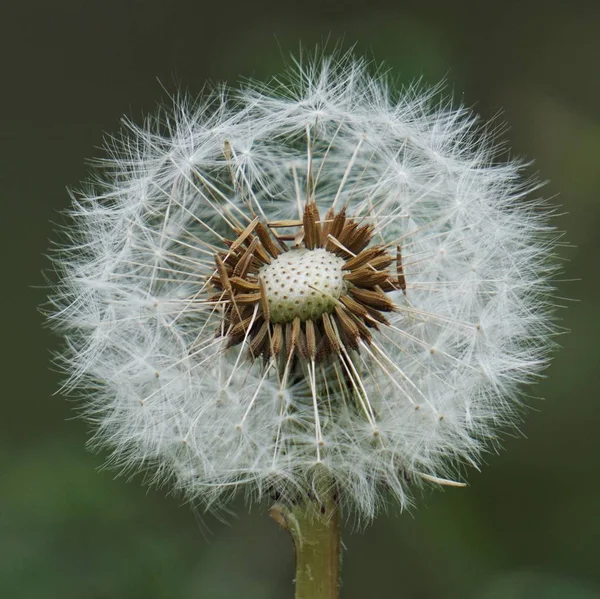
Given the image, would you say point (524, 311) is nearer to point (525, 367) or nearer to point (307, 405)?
point (525, 367)

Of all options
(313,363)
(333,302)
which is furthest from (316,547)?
(333,302)

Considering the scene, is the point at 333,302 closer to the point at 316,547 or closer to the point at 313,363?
the point at 313,363

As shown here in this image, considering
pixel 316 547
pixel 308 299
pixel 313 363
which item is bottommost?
pixel 316 547

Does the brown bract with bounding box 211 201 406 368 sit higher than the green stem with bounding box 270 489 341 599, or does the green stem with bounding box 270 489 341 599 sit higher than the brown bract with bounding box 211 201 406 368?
the brown bract with bounding box 211 201 406 368

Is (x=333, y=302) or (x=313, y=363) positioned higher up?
(x=333, y=302)

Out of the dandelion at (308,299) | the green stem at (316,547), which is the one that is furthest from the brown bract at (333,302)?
the green stem at (316,547)

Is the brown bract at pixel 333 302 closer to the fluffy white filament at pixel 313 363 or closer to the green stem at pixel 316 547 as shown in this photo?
the fluffy white filament at pixel 313 363

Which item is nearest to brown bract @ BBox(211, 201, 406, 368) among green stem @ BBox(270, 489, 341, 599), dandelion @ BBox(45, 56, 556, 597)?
dandelion @ BBox(45, 56, 556, 597)

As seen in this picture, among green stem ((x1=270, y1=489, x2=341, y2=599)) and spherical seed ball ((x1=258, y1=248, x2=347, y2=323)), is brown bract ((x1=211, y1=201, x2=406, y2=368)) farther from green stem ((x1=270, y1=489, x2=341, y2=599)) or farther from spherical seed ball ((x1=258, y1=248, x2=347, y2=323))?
green stem ((x1=270, y1=489, x2=341, y2=599))
